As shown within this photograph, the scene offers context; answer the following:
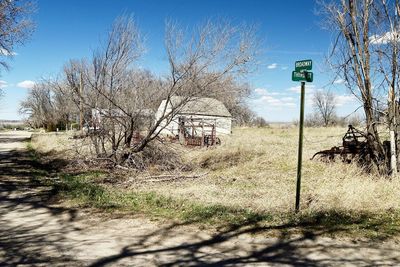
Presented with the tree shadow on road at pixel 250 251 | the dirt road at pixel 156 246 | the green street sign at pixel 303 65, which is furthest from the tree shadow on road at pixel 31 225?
the green street sign at pixel 303 65

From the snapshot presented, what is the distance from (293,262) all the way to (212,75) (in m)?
8.26

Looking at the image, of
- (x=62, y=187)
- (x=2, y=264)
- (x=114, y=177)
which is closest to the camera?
(x=2, y=264)

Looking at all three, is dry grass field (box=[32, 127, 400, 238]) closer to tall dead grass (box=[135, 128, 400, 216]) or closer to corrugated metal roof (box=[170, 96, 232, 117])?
tall dead grass (box=[135, 128, 400, 216])

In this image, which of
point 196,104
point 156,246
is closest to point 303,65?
point 156,246

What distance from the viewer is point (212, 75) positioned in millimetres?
12250

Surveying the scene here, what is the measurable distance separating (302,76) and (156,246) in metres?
3.83

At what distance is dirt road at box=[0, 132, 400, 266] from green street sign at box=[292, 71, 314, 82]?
2646 millimetres

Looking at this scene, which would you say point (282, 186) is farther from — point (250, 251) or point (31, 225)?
point (31, 225)

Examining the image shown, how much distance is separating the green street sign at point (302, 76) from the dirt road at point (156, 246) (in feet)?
8.68

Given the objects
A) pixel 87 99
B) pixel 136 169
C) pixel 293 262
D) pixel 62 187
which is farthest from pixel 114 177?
pixel 293 262

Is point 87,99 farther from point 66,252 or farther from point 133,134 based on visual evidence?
point 66,252

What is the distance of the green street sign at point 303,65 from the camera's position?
21.6 ft

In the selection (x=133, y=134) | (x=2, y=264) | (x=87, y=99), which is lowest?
(x=2, y=264)

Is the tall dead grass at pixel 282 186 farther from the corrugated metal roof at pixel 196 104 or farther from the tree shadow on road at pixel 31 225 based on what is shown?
the tree shadow on road at pixel 31 225
